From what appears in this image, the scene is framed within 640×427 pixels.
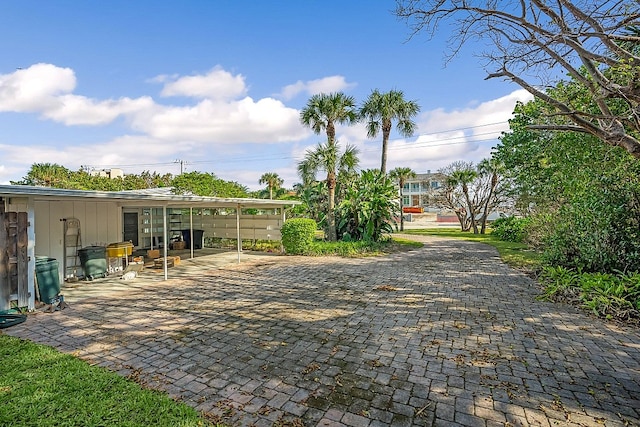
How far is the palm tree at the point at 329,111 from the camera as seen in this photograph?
14289 millimetres

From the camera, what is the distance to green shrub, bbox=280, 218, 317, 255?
501 inches

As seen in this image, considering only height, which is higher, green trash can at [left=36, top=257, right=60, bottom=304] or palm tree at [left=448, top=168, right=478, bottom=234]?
palm tree at [left=448, top=168, right=478, bottom=234]

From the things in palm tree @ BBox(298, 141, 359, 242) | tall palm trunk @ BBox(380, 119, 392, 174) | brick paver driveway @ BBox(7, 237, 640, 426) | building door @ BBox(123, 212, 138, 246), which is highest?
tall palm trunk @ BBox(380, 119, 392, 174)

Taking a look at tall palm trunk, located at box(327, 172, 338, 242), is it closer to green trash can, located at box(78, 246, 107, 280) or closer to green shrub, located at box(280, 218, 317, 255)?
green shrub, located at box(280, 218, 317, 255)

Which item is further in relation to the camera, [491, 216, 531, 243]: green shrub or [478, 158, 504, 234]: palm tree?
[478, 158, 504, 234]: palm tree

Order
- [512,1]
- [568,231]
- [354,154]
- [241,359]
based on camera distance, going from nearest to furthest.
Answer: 1. [241,359]
2. [512,1]
3. [568,231]
4. [354,154]

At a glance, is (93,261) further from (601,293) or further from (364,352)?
(601,293)

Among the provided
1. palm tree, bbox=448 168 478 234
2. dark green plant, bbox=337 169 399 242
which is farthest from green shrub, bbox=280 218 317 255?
palm tree, bbox=448 168 478 234

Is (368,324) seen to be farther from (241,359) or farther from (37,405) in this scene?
(37,405)

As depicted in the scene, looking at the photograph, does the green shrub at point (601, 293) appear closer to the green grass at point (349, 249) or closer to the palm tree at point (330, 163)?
the green grass at point (349, 249)

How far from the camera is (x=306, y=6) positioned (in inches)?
342

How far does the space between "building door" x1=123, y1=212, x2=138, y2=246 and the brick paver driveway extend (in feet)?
22.6

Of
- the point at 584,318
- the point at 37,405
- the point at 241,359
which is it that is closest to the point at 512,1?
the point at 584,318

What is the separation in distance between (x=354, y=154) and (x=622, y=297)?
10745 millimetres
